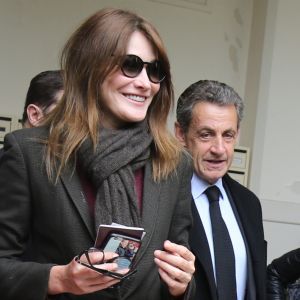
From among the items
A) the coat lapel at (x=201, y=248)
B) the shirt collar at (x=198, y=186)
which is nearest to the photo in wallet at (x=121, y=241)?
the coat lapel at (x=201, y=248)

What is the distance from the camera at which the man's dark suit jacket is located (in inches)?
80.4

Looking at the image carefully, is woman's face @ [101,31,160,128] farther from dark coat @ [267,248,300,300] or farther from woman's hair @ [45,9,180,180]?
dark coat @ [267,248,300,300]

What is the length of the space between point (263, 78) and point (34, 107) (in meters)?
2.83

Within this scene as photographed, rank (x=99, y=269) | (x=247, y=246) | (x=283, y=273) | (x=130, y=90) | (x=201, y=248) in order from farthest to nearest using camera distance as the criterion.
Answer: (x=283, y=273)
(x=247, y=246)
(x=201, y=248)
(x=130, y=90)
(x=99, y=269)

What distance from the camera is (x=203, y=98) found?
2389 mm

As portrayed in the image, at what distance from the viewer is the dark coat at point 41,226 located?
144 centimetres

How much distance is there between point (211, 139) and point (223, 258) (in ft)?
1.66

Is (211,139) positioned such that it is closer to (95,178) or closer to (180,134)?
(180,134)

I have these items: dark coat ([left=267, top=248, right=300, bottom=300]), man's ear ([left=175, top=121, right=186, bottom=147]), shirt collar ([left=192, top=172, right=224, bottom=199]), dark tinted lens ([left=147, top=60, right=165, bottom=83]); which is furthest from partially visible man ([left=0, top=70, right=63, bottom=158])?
dark coat ([left=267, top=248, right=300, bottom=300])

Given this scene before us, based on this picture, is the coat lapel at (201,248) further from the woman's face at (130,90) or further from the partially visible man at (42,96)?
the partially visible man at (42,96)

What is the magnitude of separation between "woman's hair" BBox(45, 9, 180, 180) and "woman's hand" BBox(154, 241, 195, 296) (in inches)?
9.1

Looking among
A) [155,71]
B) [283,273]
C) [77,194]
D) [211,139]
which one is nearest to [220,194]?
[211,139]

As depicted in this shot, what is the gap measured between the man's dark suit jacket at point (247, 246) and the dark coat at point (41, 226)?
52 cm

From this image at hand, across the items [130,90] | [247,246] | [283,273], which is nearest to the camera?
[130,90]
